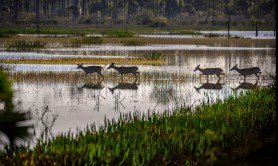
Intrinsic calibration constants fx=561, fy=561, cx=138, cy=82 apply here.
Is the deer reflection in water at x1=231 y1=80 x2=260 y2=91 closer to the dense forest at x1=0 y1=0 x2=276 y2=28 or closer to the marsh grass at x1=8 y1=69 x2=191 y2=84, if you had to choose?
the marsh grass at x1=8 y1=69 x2=191 y2=84

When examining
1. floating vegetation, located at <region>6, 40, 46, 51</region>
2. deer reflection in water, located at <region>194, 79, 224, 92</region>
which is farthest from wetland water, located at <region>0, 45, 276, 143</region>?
floating vegetation, located at <region>6, 40, 46, 51</region>

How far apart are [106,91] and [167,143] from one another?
1175 centimetres

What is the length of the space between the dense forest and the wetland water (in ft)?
226

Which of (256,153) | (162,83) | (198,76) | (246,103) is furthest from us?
(198,76)

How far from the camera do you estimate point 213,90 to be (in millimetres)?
22938

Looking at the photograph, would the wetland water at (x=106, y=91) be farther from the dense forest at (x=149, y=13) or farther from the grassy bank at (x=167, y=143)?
the dense forest at (x=149, y=13)

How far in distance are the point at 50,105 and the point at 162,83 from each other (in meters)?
7.44

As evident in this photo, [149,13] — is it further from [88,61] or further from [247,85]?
[247,85]

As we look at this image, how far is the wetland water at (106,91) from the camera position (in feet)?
56.0

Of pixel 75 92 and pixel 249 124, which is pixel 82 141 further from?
pixel 75 92

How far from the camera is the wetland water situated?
1708 cm

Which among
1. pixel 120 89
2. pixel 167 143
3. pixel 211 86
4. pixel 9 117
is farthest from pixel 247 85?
pixel 9 117

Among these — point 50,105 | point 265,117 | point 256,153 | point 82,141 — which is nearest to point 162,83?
point 50,105

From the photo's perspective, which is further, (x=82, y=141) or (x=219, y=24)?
(x=219, y=24)
